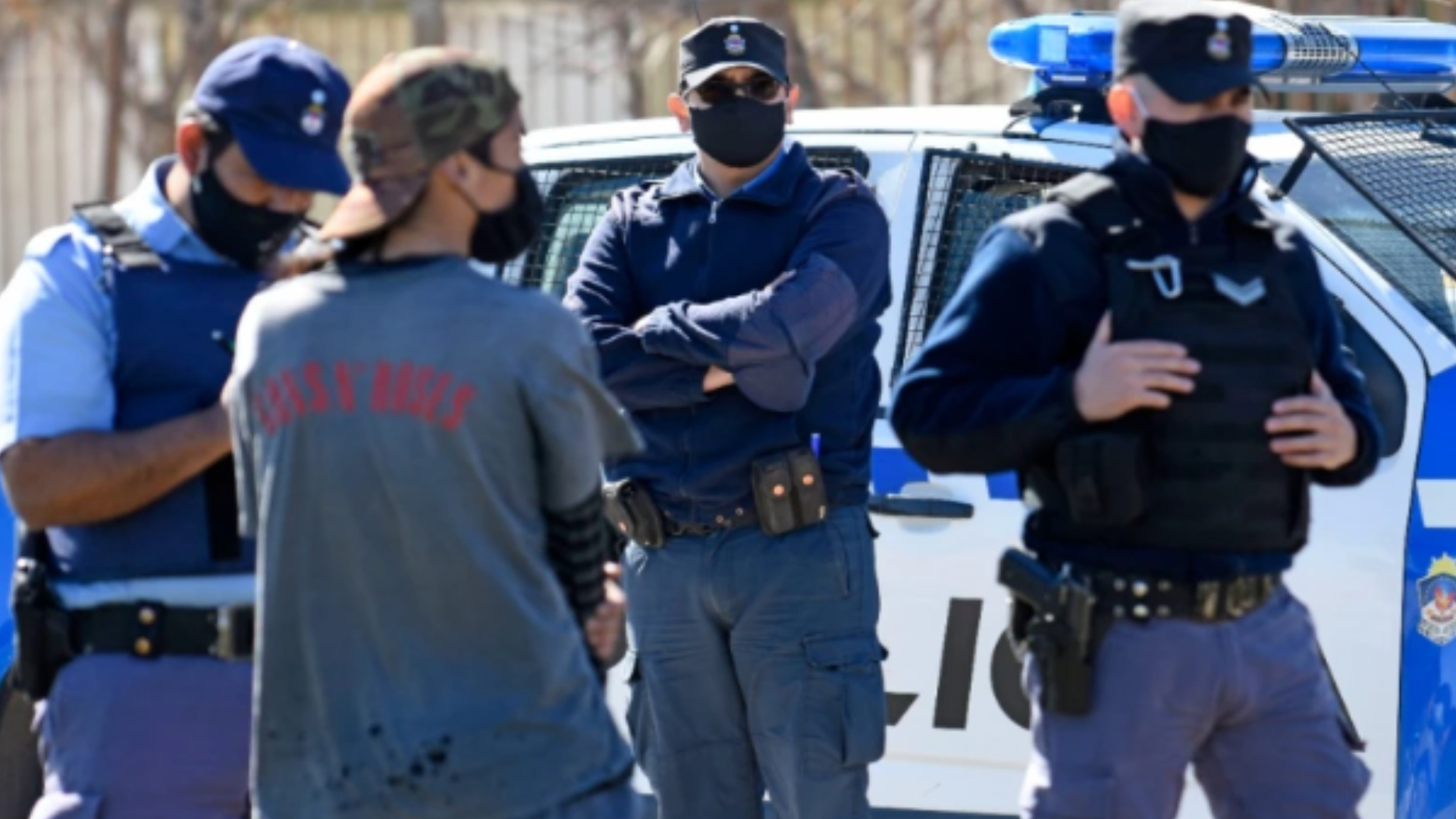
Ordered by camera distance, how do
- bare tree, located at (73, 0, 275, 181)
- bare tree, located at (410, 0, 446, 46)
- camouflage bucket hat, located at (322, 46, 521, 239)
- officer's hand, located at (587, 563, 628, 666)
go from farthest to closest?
bare tree, located at (73, 0, 275, 181)
bare tree, located at (410, 0, 446, 46)
officer's hand, located at (587, 563, 628, 666)
camouflage bucket hat, located at (322, 46, 521, 239)

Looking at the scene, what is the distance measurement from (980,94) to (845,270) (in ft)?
24.4

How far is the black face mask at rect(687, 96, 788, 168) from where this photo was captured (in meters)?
4.86

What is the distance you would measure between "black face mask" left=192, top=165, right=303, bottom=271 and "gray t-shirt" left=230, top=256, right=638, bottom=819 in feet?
1.37

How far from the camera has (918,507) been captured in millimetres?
5137

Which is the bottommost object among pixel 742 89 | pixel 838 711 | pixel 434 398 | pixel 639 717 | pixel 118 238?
pixel 639 717

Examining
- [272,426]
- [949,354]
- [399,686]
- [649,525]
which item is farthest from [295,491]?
[649,525]

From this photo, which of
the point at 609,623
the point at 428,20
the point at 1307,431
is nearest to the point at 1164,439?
the point at 1307,431

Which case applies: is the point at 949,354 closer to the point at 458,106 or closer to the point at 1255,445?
the point at 1255,445

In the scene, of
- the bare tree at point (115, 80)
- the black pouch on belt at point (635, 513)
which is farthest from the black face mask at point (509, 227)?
the bare tree at point (115, 80)

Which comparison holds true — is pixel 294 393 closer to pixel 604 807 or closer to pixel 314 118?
pixel 314 118

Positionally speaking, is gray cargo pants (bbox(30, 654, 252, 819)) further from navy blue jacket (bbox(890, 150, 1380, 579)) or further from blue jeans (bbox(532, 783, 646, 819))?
navy blue jacket (bbox(890, 150, 1380, 579))

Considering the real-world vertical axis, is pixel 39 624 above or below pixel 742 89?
below

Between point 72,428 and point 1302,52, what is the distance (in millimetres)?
2788

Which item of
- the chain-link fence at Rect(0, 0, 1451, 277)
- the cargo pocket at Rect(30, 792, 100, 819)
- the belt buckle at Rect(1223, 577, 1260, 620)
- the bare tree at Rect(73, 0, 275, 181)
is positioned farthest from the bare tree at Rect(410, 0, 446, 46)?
the belt buckle at Rect(1223, 577, 1260, 620)
